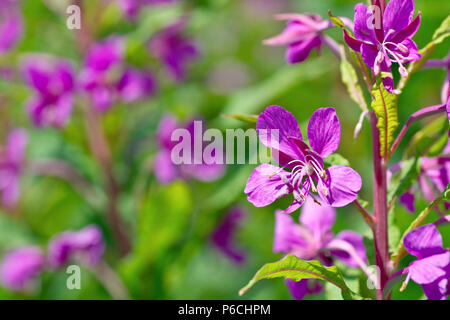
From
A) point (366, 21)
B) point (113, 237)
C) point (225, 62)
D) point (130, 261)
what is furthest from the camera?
point (225, 62)

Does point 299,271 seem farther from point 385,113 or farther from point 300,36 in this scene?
point 300,36

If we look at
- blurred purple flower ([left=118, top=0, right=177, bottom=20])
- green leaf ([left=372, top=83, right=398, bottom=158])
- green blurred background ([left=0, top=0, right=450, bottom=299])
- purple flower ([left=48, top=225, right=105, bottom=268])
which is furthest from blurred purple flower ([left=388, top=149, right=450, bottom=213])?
blurred purple flower ([left=118, top=0, right=177, bottom=20])

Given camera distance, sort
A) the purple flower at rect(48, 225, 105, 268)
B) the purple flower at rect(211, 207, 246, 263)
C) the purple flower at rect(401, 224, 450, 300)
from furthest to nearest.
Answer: the purple flower at rect(211, 207, 246, 263) → the purple flower at rect(48, 225, 105, 268) → the purple flower at rect(401, 224, 450, 300)

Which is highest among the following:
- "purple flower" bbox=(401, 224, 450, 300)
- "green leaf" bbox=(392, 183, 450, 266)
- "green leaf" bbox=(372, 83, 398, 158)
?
"green leaf" bbox=(372, 83, 398, 158)

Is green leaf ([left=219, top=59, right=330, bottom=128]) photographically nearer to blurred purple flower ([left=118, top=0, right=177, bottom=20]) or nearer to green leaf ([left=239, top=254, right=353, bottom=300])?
blurred purple flower ([left=118, top=0, right=177, bottom=20])

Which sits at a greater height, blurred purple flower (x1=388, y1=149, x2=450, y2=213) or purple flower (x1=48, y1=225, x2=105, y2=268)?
purple flower (x1=48, y1=225, x2=105, y2=268)

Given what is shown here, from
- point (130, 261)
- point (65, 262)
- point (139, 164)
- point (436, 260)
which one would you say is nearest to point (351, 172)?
point (436, 260)
